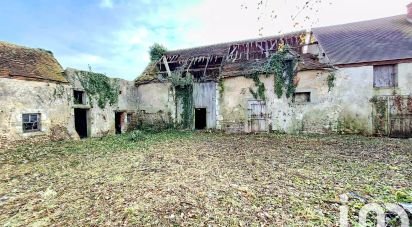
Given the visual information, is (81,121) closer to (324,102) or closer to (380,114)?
(324,102)

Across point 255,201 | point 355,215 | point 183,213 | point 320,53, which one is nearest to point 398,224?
point 355,215

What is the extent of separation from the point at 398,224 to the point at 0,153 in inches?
483

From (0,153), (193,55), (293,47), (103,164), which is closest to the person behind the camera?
(103,164)

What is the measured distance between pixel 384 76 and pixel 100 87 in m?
15.4

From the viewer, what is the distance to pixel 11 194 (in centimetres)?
507

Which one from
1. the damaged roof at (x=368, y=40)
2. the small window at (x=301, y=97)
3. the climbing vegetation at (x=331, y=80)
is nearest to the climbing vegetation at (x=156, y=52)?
the small window at (x=301, y=97)

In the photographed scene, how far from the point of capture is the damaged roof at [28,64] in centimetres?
1025

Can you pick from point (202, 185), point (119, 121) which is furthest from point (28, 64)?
point (202, 185)

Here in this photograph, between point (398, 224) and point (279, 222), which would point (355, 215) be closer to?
point (398, 224)

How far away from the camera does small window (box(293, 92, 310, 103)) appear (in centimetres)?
1285

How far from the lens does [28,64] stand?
37.4 feet

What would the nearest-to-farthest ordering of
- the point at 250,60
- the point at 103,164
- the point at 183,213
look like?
1. the point at 183,213
2. the point at 103,164
3. the point at 250,60

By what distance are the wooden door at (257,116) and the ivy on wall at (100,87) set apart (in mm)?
8697

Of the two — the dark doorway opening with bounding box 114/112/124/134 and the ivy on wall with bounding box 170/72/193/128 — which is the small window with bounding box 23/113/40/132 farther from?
the ivy on wall with bounding box 170/72/193/128
